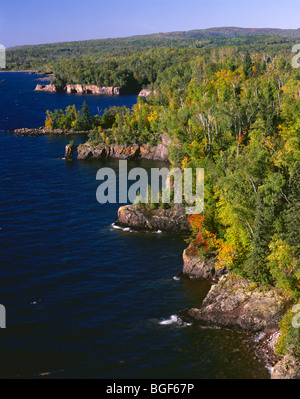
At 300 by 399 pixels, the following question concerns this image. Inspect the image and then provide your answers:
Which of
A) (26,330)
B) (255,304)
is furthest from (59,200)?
(255,304)

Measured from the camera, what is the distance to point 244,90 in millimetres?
118375

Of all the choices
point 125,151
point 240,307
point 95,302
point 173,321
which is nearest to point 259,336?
point 240,307

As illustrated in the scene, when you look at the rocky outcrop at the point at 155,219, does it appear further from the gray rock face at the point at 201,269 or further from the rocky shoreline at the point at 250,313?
the rocky shoreline at the point at 250,313

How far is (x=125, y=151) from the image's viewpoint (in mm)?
133000

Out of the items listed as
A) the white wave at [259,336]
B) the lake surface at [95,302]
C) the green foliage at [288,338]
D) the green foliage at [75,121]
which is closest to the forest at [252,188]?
the green foliage at [288,338]

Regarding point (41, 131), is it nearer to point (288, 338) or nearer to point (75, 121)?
point (75, 121)

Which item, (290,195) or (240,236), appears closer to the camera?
(290,195)

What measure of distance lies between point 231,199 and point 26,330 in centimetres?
2860

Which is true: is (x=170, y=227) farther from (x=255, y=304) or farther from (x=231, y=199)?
(x=255, y=304)

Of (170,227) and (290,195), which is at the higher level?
(290,195)

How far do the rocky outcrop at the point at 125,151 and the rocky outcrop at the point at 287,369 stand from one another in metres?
92.3

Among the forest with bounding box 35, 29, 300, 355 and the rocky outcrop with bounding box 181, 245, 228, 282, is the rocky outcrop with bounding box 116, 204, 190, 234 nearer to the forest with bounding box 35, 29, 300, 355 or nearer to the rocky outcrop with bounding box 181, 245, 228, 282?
the forest with bounding box 35, 29, 300, 355

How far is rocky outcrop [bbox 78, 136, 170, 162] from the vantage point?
131 metres
